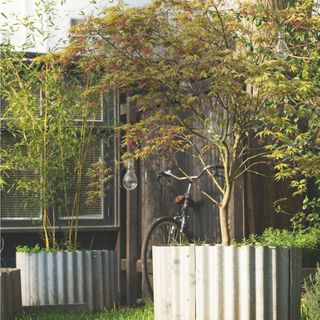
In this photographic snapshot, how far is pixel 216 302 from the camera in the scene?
4.52 m

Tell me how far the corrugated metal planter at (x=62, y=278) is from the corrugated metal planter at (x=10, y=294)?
1.80 ft

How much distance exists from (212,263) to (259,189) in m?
2.10

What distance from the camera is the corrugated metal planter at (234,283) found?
176 inches

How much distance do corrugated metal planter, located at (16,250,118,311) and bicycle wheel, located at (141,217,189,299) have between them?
803 mm

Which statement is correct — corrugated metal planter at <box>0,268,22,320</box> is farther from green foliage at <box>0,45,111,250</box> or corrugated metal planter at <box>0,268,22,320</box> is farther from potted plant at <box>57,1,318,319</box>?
potted plant at <box>57,1,318,319</box>

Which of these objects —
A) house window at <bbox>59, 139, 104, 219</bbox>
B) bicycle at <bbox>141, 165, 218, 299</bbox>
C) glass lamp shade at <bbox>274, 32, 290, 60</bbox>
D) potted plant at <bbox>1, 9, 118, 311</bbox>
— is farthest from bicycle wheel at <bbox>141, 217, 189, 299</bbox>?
glass lamp shade at <bbox>274, 32, 290, 60</bbox>

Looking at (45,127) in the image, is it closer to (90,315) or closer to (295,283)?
(90,315)

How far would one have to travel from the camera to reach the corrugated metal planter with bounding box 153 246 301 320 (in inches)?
176

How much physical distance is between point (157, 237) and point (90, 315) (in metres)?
1.37

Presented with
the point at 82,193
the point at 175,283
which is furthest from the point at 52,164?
the point at 175,283

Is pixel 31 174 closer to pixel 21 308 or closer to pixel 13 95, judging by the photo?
pixel 13 95

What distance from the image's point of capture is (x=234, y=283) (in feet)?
14.7

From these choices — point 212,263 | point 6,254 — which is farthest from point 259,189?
point 6,254

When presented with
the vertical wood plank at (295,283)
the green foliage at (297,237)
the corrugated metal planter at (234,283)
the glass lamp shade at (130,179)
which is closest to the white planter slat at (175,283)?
the corrugated metal planter at (234,283)
